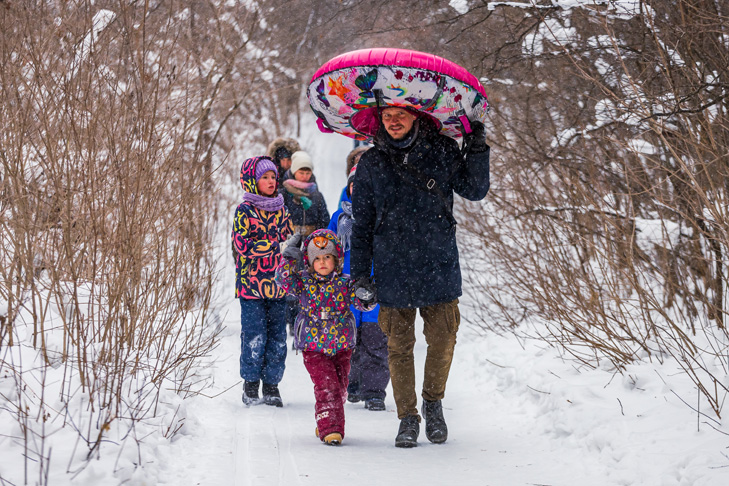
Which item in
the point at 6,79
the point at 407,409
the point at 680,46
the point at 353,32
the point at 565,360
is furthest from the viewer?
the point at 353,32

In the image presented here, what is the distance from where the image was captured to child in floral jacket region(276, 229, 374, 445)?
4.80 metres

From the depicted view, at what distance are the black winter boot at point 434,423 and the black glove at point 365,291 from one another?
73 cm

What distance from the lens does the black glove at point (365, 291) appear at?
14.9ft

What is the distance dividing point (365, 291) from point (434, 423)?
0.92m

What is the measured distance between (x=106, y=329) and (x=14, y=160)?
105cm

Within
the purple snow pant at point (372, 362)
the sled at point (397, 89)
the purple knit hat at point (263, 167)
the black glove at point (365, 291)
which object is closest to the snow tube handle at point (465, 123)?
the sled at point (397, 89)

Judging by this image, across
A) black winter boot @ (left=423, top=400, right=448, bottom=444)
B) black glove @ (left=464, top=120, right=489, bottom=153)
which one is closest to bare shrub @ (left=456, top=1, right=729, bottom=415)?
black glove @ (left=464, top=120, right=489, bottom=153)

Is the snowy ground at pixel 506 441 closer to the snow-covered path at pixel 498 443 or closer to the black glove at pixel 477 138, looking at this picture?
the snow-covered path at pixel 498 443

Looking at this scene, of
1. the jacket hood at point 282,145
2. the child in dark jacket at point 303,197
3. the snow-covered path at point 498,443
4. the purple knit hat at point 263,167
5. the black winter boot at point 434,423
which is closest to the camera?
the snow-covered path at point 498,443

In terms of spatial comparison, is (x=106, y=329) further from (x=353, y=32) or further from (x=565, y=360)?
(x=353, y=32)

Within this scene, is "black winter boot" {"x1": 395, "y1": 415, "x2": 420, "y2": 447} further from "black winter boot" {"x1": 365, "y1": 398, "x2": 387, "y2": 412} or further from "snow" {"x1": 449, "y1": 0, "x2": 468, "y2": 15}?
"snow" {"x1": 449, "y1": 0, "x2": 468, "y2": 15}

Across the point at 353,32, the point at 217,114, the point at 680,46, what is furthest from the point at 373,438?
the point at 217,114

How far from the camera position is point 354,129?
15.6 feet

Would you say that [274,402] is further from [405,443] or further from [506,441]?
[506,441]
